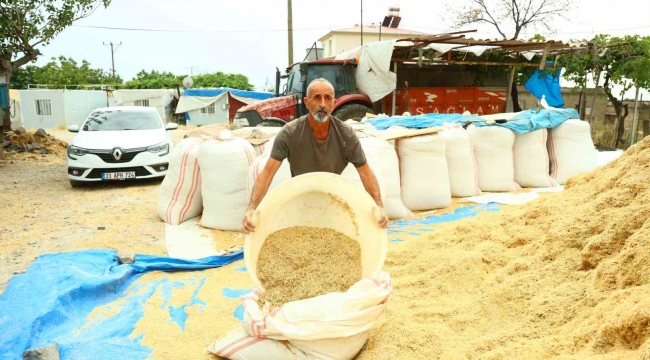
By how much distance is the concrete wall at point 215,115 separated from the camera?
67.9 ft

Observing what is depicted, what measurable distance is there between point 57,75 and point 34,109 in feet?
32.9

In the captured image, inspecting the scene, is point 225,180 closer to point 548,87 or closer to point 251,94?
point 548,87

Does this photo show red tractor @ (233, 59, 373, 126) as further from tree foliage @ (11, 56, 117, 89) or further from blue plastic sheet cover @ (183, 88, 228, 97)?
tree foliage @ (11, 56, 117, 89)

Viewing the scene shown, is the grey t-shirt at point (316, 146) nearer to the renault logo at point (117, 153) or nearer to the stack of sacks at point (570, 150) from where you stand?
the stack of sacks at point (570, 150)

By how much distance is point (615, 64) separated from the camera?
A: 1008 centimetres

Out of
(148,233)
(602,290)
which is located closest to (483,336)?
(602,290)

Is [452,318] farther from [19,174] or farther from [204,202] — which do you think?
[19,174]

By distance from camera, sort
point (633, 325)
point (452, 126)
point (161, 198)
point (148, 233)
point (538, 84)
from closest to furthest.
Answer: point (633, 325) → point (148, 233) → point (161, 198) → point (452, 126) → point (538, 84)

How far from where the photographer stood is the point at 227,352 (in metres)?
2.19

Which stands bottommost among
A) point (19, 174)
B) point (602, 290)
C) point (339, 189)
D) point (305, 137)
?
point (19, 174)

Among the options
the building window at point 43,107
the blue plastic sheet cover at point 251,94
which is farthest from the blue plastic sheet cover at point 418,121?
the building window at point 43,107

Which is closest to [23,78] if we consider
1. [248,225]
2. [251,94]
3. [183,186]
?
[251,94]

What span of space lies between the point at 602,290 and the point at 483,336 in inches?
20.7

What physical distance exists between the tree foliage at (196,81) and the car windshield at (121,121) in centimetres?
1829
